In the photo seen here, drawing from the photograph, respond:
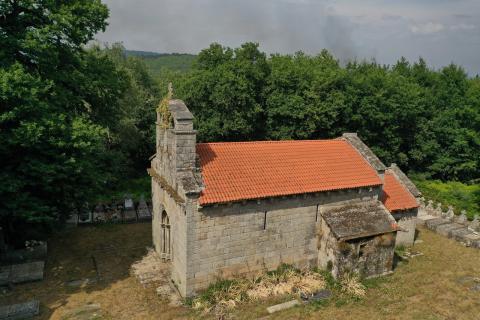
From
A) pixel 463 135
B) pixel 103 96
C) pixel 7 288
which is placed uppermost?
pixel 103 96

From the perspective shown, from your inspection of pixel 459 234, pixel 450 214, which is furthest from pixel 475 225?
pixel 459 234

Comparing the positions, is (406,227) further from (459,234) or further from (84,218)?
(84,218)

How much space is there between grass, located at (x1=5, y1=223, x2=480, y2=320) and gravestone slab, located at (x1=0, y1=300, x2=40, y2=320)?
379mm

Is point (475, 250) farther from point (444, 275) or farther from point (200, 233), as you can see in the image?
point (200, 233)

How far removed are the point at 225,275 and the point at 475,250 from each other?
16.3 metres

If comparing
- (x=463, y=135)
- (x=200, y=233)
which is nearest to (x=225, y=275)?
(x=200, y=233)

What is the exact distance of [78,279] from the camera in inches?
692

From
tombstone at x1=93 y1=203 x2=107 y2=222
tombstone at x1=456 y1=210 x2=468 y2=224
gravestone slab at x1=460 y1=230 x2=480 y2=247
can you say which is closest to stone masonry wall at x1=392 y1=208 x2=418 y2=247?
gravestone slab at x1=460 y1=230 x2=480 y2=247

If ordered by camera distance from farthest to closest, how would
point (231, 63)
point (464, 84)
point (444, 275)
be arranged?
point (464, 84)
point (231, 63)
point (444, 275)

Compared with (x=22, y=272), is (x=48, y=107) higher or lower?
higher

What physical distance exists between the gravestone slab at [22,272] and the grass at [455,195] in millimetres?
29060

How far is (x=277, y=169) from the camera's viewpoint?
18.2m

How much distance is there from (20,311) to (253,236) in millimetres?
9863

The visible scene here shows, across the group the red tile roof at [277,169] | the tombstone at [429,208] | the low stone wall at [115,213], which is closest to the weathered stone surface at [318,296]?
the red tile roof at [277,169]
